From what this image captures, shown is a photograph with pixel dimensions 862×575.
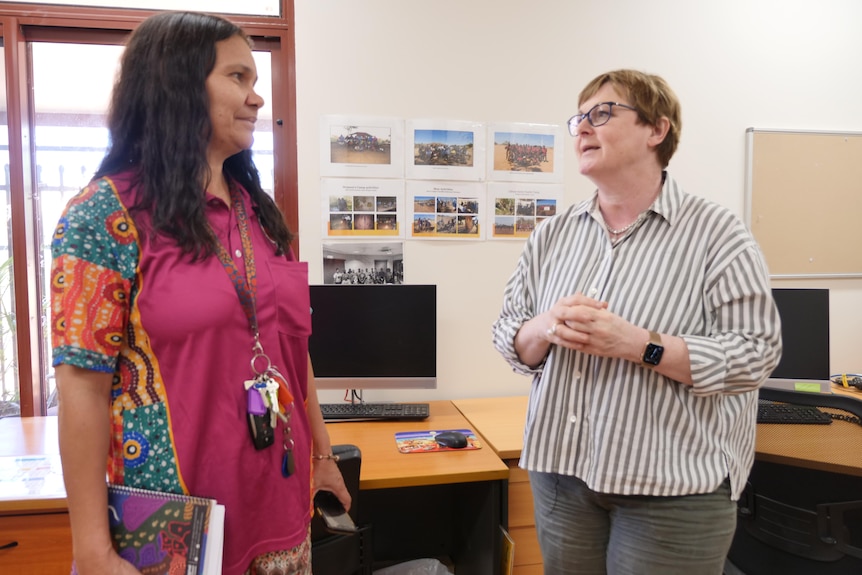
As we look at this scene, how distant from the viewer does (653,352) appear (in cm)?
102

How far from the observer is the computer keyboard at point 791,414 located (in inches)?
74.0

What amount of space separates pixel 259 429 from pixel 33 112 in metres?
2.05

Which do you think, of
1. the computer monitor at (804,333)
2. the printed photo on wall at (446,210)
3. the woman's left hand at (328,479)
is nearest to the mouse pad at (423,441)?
the woman's left hand at (328,479)

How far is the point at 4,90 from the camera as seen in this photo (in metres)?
2.10

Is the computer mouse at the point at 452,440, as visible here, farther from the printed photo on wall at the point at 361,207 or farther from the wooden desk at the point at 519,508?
the printed photo on wall at the point at 361,207

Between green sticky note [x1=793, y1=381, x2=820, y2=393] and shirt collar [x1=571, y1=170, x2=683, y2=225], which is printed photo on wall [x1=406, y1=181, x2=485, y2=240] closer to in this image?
shirt collar [x1=571, y1=170, x2=683, y2=225]

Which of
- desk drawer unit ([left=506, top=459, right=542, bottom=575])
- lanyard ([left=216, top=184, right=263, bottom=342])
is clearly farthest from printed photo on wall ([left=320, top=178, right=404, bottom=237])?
lanyard ([left=216, top=184, right=263, bottom=342])

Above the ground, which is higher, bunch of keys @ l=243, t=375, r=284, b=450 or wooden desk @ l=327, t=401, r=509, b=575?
bunch of keys @ l=243, t=375, r=284, b=450

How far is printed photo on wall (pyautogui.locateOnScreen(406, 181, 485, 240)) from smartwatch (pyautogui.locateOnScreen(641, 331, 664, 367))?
134cm

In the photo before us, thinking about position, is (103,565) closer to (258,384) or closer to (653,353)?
(258,384)

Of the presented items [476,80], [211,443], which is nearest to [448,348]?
[476,80]

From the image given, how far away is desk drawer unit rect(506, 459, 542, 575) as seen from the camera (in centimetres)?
175

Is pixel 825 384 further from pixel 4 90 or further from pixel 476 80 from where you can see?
pixel 4 90

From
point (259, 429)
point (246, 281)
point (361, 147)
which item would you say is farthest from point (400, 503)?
point (246, 281)
